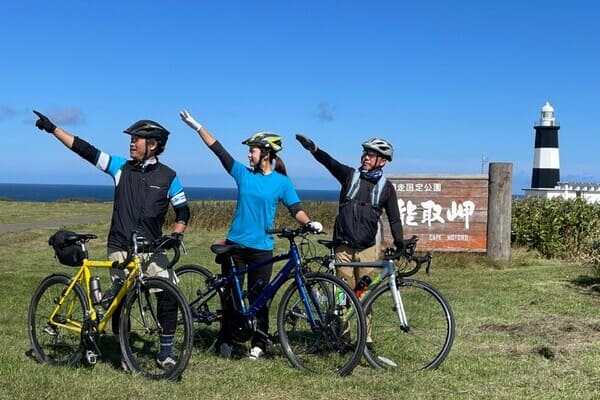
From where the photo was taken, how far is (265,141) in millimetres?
5832

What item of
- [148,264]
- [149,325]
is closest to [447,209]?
[148,264]

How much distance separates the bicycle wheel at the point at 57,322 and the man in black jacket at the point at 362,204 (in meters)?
2.19

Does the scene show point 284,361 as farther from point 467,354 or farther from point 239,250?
point 467,354

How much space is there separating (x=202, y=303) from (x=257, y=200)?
1.10 metres

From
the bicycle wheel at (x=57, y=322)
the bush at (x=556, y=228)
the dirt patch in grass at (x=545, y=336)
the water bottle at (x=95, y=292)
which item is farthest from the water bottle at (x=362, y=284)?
the bush at (x=556, y=228)

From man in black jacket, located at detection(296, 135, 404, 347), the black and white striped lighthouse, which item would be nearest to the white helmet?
man in black jacket, located at detection(296, 135, 404, 347)

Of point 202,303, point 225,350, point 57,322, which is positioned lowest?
point 225,350

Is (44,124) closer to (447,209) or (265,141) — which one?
(265,141)

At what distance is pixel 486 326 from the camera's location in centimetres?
742

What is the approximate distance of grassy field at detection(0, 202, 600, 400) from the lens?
481 cm

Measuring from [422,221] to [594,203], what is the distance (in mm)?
5240

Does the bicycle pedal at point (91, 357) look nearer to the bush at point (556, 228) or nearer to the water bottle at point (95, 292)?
the water bottle at point (95, 292)

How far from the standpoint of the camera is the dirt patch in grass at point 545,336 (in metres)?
6.27

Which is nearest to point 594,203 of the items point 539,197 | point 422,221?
point 539,197
